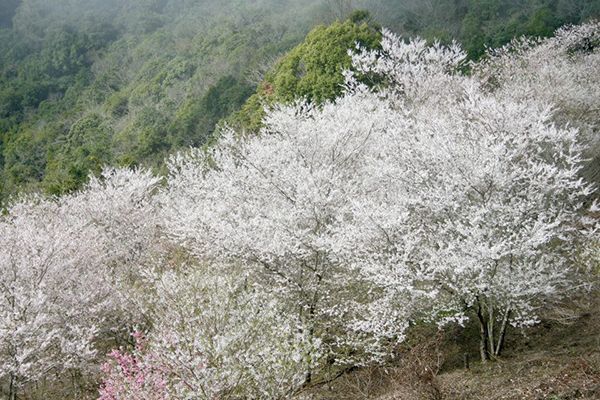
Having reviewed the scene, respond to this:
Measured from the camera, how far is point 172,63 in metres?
43.0

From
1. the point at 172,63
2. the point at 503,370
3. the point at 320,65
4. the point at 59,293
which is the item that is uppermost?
the point at 172,63

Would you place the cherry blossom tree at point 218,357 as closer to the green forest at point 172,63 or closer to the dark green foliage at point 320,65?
the green forest at point 172,63

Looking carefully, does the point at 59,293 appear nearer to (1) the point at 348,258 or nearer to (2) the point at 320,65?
(1) the point at 348,258

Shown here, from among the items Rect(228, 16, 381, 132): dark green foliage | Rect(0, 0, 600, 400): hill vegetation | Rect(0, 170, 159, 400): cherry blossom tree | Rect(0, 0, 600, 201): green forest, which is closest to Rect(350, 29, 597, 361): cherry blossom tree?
Rect(0, 0, 600, 400): hill vegetation

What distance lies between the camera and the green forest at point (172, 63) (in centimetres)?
2550

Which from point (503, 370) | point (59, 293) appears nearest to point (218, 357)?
point (503, 370)

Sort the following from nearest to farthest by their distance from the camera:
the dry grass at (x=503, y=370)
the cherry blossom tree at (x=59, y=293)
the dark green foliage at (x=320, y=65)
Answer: the dry grass at (x=503, y=370), the cherry blossom tree at (x=59, y=293), the dark green foliage at (x=320, y=65)

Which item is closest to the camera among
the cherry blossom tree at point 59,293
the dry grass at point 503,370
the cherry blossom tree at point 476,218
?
the dry grass at point 503,370

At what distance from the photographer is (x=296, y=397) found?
8.13m

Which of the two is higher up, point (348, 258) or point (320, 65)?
point (320, 65)

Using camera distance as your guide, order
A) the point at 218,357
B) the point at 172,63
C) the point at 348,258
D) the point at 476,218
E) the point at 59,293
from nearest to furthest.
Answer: the point at 218,357, the point at 476,218, the point at 348,258, the point at 59,293, the point at 172,63

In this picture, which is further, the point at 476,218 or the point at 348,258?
the point at 348,258

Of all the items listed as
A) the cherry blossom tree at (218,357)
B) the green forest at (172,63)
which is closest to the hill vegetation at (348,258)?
the cherry blossom tree at (218,357)

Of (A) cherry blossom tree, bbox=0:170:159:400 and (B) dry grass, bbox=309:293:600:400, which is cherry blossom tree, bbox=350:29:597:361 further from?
(A) cherry blossom tree, bbox=0:170:159:400
